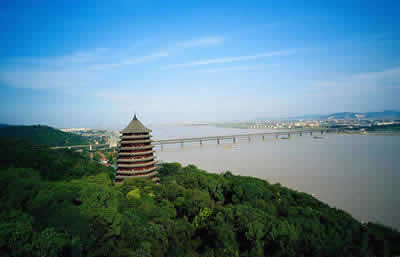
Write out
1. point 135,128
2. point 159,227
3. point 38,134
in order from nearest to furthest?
point 159,227 < point 135,128 < point 38,134

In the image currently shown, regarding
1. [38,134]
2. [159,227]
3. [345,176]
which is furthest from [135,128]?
[38,134]

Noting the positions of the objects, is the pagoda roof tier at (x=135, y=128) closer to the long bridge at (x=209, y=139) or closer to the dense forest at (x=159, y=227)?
the dense forest at (x=159, y=227)

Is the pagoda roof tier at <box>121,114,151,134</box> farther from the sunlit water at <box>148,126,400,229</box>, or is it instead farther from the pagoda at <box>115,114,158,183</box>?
the sunlit water at <box>148,126,400,229</box>

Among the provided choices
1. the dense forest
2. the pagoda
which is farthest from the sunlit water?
the pagoda

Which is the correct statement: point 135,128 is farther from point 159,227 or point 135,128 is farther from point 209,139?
point 209,139

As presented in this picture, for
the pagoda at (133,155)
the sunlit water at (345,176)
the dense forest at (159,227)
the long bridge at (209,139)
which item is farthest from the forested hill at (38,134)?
the dense forest at (159,227)

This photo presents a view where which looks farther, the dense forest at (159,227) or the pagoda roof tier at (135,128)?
the pagoda roof tier at (135,128)
